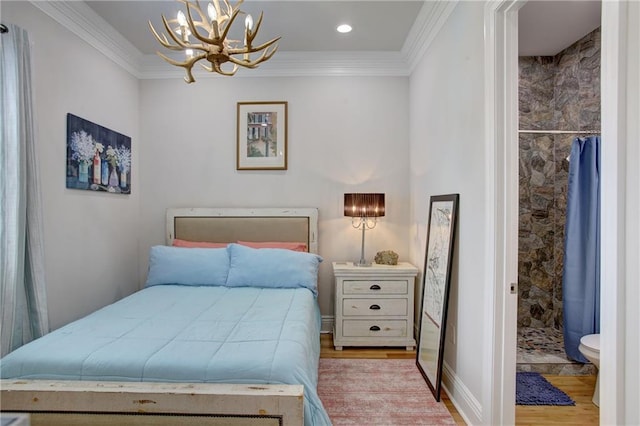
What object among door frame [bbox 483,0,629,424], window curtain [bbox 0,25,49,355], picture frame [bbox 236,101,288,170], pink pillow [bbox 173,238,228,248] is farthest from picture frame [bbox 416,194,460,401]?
window curtain [bbox 0,25,49,355]

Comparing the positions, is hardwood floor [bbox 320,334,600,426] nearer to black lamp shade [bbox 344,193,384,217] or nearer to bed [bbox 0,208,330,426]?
bed [bbox 0,208,330,426]

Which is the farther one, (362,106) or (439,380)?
(362,106)

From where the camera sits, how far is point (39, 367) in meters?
1.57

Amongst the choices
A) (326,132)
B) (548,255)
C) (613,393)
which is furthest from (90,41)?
(548,255)

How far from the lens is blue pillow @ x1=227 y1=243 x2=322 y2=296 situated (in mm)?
2941

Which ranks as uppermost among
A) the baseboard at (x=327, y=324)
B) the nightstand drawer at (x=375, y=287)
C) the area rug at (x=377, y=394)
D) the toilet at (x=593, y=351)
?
the nightstand drawer at (x=375, y=287)

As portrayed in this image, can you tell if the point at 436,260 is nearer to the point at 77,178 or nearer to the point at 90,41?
the point at 77,178

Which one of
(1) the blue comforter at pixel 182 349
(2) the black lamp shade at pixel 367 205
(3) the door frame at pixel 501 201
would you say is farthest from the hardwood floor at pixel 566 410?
(2) the black lamp shade at pixel 367 205

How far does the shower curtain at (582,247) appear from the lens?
110 inches

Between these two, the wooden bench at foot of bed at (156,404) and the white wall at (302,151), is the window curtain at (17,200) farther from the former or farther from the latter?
the white wall at (302,151)

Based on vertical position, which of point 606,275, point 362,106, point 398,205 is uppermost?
point 362,106

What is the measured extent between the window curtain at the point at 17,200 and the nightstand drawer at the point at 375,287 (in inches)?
88.7

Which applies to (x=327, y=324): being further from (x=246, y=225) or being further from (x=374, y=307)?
(x=246, y=225)

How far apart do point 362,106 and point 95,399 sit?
3191 millimetres
